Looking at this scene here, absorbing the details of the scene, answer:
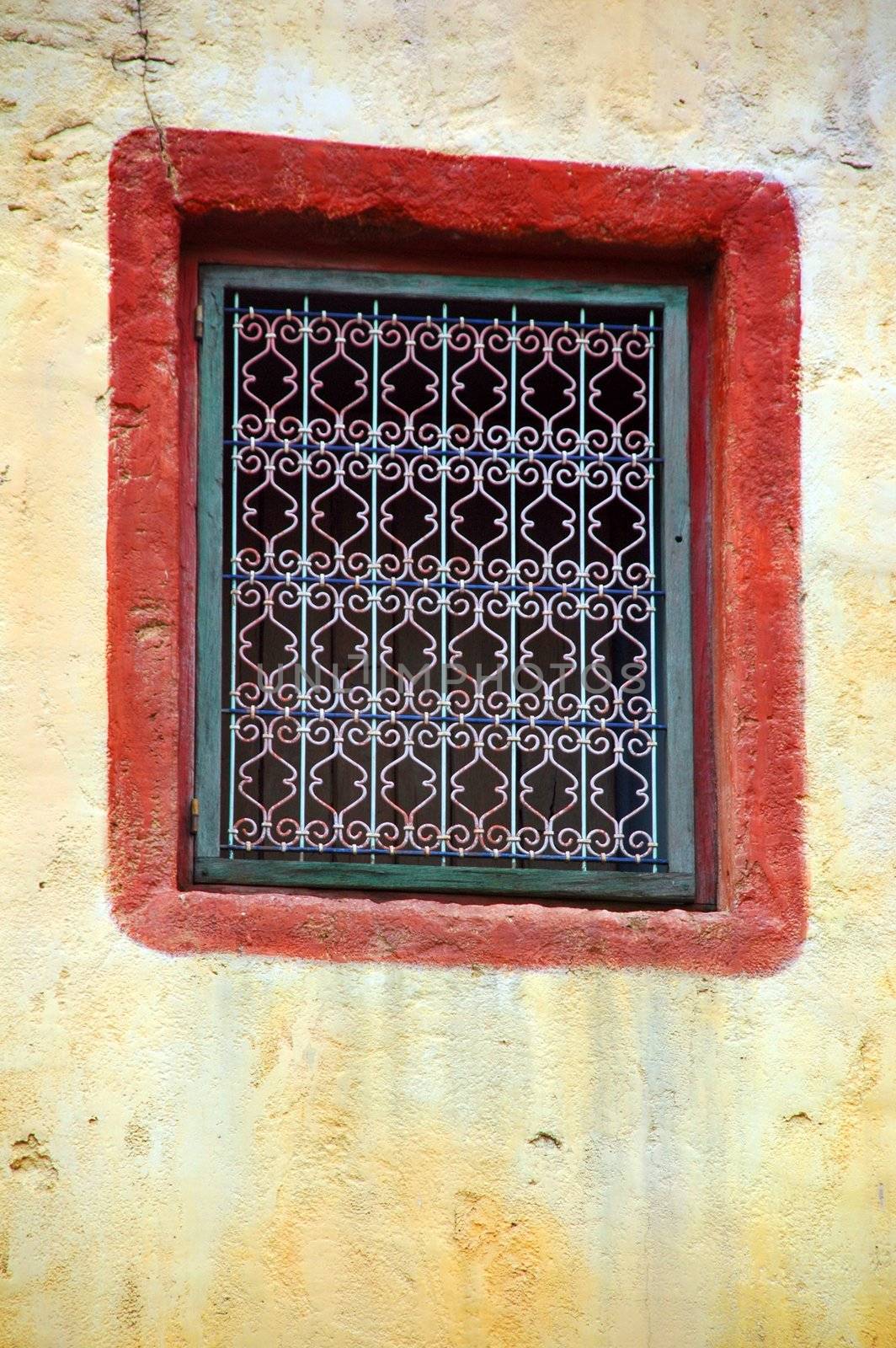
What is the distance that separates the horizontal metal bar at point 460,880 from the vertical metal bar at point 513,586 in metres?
0.08

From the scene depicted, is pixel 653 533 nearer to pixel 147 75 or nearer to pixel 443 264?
pixel 443 264

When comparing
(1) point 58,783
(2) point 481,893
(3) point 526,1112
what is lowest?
(3) point 526,1112

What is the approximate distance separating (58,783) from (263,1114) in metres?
0.71

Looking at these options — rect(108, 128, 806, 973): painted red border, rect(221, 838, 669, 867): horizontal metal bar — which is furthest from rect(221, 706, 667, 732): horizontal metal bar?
rect(221, 838, 669, 867): horizontal metal bar

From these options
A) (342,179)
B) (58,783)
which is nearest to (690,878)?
(58,783)

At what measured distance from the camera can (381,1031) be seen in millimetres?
3369

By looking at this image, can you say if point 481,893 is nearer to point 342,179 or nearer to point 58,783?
point 58,783

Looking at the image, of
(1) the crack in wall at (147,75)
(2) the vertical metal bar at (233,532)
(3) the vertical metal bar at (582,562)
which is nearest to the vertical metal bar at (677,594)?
(3) the vertical metal bar at (582,562)

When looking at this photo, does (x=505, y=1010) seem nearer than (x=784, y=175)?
Yes

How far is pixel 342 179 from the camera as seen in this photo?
3645 millimetres

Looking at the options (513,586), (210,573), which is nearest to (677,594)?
(513,586)

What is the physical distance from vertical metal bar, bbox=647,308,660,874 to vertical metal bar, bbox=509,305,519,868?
0.91ft

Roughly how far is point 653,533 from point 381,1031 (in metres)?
1.15

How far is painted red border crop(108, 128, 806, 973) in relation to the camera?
342cm
